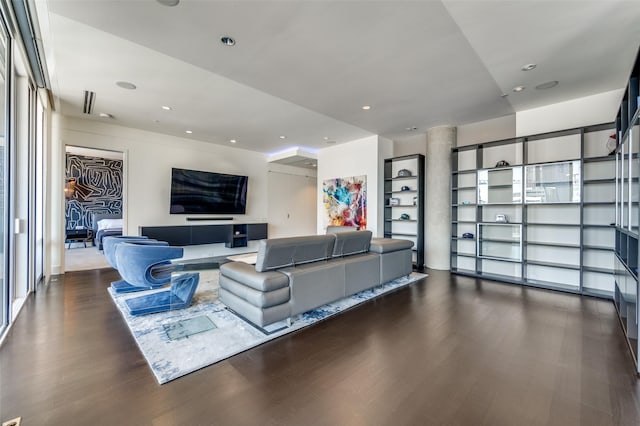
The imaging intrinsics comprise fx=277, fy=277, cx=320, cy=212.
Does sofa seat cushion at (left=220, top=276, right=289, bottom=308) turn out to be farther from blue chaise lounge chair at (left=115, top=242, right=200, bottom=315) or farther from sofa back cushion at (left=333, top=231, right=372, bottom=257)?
sofa back cushion at (left=333, top=231, right=372, bottom=257)

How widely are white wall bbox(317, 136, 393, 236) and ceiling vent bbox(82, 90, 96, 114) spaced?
523 centimetres

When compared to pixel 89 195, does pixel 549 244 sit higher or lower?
lower

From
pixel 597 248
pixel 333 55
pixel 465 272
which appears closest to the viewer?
pixel 333 55

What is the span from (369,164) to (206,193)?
4.32 meters

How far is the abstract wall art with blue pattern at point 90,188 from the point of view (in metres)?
9.20

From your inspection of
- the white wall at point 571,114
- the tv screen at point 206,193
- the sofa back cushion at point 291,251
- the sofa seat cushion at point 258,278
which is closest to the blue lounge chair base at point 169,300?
the sofa seat cushion at point 258,278

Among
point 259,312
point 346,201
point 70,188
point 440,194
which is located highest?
point 70,188

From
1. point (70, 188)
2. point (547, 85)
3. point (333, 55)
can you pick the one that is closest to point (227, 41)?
point (333, 55)

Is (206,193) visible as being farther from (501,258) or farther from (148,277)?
(501,258)

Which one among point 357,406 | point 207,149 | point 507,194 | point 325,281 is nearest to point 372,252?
point 325,281

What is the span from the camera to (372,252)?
169 inches

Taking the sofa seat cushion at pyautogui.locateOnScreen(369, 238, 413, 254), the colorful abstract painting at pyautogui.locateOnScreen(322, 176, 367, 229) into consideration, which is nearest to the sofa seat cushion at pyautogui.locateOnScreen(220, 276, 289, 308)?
the sofa seat cushion at pyautogui.locateOnScreen(369, 238, 413, 254)

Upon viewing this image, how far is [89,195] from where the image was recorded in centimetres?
946

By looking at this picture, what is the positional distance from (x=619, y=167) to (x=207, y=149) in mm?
7983
